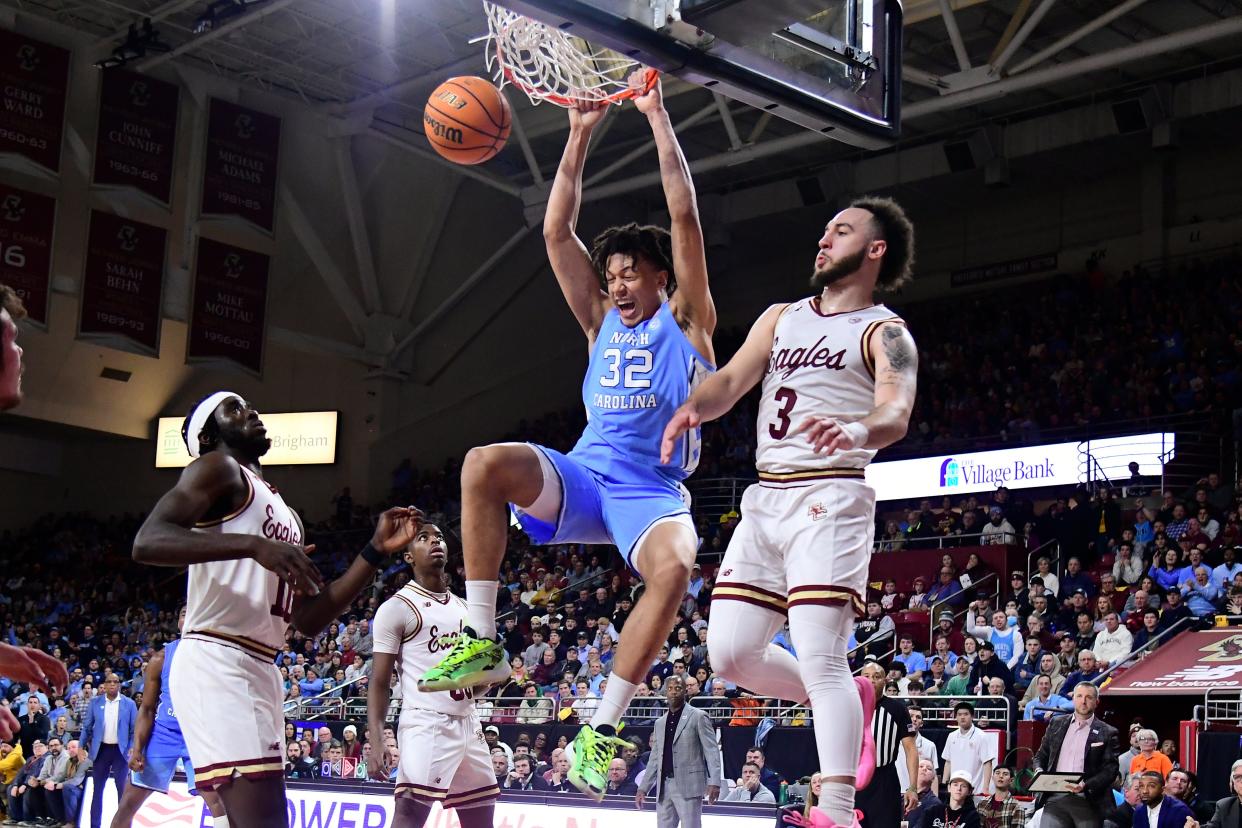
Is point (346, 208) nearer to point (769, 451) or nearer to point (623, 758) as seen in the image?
point (623, 758)

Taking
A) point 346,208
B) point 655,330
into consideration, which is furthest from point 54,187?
point 655,330

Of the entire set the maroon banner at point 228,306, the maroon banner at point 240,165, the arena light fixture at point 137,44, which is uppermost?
the arena light fixture at point 137,44

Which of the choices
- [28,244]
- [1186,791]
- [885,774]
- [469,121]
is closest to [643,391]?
[469,121]

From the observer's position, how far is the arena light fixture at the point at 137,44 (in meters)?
22.7

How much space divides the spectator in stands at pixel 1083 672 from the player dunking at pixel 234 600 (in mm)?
9408

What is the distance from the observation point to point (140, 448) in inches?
1275

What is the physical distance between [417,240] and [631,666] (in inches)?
911

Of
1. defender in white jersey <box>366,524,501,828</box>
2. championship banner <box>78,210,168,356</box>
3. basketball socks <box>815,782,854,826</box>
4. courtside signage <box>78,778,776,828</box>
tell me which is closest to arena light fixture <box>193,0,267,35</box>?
championship banner <box>78,210,168,356</box>

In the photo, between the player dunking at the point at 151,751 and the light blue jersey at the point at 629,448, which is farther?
the player dunking at the point at 151,751

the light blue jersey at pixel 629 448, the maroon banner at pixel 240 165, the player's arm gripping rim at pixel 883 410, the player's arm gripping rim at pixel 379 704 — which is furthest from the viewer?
the maroon banner at pixel 240 165

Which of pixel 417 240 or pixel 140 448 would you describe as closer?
pixel 417 240

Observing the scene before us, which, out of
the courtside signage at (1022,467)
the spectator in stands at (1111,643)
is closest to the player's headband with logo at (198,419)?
the spectator in stands at (1111,643)

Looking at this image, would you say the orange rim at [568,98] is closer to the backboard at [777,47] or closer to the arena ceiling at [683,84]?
the backboard at [777,47]

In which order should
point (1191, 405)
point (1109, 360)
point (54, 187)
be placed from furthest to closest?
point (54, 187), point (1109, 360), point (1191, 405)
